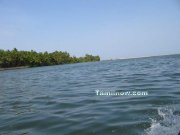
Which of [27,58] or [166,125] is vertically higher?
[27,58]

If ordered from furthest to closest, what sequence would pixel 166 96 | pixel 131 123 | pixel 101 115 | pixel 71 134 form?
1. pixel 166 96
2. pixel 101 115
3. pixel 131 123
4. pixel 71 134

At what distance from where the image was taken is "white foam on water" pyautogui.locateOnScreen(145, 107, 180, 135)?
282 inches

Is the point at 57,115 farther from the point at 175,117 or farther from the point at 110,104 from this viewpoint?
the point at 175,117

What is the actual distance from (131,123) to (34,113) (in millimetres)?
4212

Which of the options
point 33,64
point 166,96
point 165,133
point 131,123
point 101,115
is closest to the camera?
point 165,133

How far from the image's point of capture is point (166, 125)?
7770 mm

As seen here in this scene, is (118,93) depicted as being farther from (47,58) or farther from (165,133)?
(47,58)

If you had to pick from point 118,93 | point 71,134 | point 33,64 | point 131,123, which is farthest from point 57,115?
point 33,64

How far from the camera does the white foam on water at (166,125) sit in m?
7.17

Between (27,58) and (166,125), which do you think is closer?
(166,125)

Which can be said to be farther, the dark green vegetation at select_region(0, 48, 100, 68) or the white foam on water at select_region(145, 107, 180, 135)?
the dark green vegetation at select_region(0, 48, 100, 68)

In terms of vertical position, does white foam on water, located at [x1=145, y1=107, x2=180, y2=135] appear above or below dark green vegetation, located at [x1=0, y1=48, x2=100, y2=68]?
below

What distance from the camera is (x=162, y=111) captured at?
9344mm

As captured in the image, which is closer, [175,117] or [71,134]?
[71,134]
